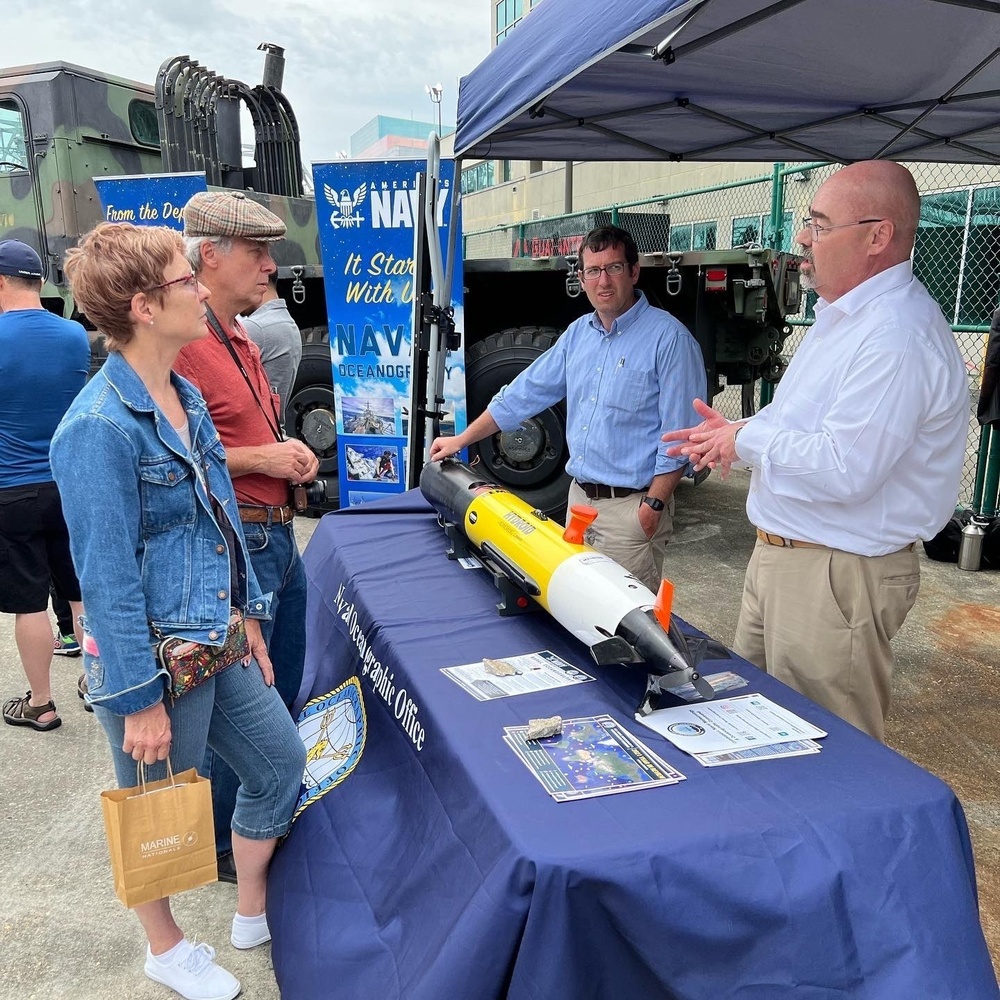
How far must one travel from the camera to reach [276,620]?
2.44 metres

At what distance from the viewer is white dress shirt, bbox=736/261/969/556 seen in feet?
5.87

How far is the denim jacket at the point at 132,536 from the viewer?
151 centimetres

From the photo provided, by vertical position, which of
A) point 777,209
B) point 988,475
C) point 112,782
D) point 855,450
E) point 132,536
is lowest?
point 112,782

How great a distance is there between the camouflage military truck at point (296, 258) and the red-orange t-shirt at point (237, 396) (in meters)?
3.24

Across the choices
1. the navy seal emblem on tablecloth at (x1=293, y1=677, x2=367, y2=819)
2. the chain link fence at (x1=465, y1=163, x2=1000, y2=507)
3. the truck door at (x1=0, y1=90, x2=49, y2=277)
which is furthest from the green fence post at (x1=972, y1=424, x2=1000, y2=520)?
the truck door at (x1=0, y1=90, x2=49, y2=277)

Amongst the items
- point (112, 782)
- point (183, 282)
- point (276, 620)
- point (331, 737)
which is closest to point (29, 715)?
point (112, 782)

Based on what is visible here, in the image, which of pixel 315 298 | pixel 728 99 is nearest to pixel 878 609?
pixel 728 99

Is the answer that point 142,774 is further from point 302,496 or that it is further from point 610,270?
point 610,270

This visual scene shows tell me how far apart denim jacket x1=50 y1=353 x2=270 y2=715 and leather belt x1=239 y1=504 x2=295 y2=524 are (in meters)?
0.49

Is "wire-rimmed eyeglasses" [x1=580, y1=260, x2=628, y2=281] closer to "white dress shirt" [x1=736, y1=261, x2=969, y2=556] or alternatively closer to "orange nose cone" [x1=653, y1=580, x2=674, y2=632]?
"white dress shirt" [x1=736, y1=261, x2=969, y2=556]

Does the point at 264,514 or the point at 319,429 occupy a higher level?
the point at 264,514

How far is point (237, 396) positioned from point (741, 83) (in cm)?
216

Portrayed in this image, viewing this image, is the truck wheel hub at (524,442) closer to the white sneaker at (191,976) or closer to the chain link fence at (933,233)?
the chain link fence at (933,233)

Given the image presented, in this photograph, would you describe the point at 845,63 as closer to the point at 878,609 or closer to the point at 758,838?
the point at 878,609
